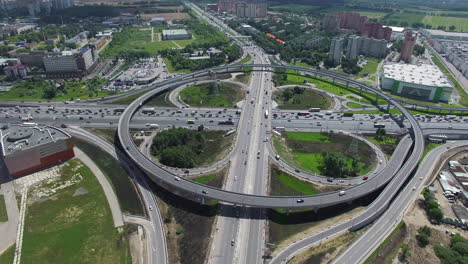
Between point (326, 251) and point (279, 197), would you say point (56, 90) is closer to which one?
point (279, 197)

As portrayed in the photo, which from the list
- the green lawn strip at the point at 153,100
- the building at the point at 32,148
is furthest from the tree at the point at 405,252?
the green lawn strip at the point at 153,100

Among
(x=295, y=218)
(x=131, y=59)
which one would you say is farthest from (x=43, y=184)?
(x=131, y=59)

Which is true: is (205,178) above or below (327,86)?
below

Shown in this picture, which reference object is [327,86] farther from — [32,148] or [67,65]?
[67,65]

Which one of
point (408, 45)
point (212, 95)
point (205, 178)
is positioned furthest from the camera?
point (408, 45)

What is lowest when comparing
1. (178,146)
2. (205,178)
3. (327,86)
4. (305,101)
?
(205,178)

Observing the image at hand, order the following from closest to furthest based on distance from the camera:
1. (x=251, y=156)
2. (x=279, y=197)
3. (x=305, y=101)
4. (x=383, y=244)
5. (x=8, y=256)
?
(x=8, y=256)
(x=383, y=244)
(x=279, y=197)
(x=251, y=156)
(x=305, y=101)

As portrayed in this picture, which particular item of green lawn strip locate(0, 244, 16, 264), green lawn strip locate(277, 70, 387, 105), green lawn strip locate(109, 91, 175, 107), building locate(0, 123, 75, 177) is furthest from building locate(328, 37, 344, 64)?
green lawn strip locate(0, 244, 16, 264)

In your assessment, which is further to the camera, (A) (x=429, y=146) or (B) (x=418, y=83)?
(B) (x=418, y=83)

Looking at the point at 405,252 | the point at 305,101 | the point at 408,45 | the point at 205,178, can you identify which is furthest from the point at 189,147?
the point at 408,45
